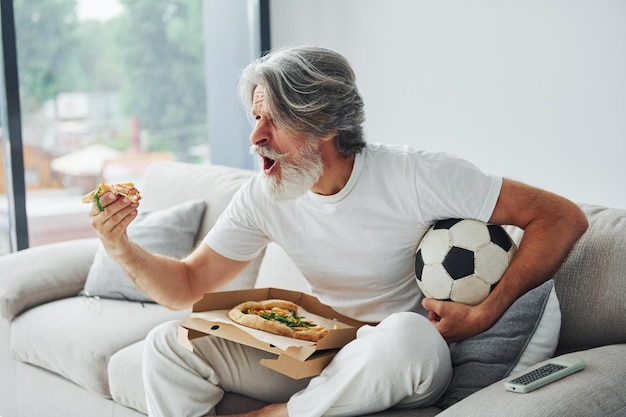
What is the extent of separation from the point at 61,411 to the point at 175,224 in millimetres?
770

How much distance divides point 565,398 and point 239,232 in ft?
3.52

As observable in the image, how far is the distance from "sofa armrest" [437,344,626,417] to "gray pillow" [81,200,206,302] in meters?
1.58

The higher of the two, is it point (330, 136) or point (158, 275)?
point (330, 136)

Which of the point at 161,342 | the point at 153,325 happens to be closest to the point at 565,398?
the point at 161,342

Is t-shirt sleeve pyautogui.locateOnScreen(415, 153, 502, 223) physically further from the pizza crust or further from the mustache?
the pizza crust

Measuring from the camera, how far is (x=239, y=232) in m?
2.29

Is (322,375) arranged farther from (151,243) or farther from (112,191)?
(151,243)

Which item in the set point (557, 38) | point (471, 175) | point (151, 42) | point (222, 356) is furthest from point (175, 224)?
point (151, 42)

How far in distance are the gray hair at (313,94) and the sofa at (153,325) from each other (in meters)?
0.61

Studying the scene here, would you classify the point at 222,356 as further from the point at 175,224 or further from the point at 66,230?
the point at 66,230

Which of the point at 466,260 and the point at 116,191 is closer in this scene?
the point at 466,260

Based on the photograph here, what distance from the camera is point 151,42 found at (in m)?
5.70

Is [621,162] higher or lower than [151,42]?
lower

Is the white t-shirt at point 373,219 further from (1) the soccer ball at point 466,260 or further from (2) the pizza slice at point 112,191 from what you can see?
(2) the pizza slice at point 112,191
